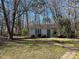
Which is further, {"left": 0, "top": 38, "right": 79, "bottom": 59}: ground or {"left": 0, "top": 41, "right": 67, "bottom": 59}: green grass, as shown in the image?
{"left": 0, "top": 38, "right": 79, "bottom": 59}: ground

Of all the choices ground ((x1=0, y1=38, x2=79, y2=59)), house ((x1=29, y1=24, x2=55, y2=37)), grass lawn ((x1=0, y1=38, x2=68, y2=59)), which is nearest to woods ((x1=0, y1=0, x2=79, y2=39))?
house ((x1=29, y1=24, x2=55, y2=37))

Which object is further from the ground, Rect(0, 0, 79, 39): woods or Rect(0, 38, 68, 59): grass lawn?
Rect(0, 0, 79, 39): woods

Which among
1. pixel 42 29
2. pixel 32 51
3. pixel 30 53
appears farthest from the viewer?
pixel 42 29

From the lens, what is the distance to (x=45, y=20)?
169 ft

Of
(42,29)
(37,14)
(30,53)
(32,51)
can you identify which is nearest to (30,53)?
(30,53)

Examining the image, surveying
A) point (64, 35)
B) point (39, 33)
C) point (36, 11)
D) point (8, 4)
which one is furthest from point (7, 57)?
point (39, 33)

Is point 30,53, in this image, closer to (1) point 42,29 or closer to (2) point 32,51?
(2) point 32,51

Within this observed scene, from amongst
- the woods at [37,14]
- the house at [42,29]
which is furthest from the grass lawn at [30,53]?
the house at [42,29]

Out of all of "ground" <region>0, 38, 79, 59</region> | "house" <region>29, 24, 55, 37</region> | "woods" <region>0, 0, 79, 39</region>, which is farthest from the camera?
"house" <region>29, 24, 55, 37</region>

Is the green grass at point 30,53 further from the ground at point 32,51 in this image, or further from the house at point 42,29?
the house at point 42,29

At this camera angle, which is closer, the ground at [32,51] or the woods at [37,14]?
the ground at [32,51]

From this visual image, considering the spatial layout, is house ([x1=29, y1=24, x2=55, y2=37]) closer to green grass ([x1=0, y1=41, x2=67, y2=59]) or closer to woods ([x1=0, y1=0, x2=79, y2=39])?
woods ([x1=0, y1=0, x2=79, y2=39])

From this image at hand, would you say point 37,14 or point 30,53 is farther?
point 37,14

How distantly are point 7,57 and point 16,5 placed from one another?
19072 mm
